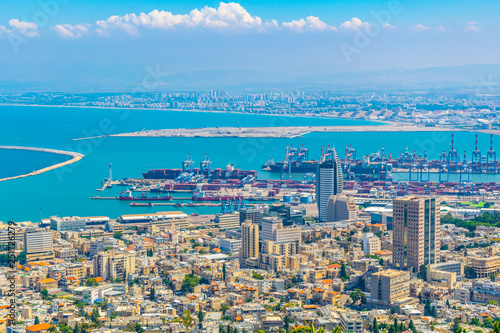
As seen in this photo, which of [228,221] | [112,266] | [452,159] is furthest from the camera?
[452,159]

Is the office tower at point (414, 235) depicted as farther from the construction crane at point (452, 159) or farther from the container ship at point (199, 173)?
the construction crane at point (452, 159)

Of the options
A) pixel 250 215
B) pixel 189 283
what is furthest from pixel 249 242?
pixel 250 215

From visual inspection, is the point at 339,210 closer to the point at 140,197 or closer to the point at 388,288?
the point at 388,288

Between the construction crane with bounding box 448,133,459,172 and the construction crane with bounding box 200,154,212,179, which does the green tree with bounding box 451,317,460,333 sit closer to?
the construction crane with bounding box 200,154,212,179

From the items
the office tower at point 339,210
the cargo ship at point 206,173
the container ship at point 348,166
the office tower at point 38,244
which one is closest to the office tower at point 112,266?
the office tower at point 38,244

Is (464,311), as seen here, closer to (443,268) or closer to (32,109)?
(443,268)

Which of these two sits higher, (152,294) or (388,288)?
(388,288)
